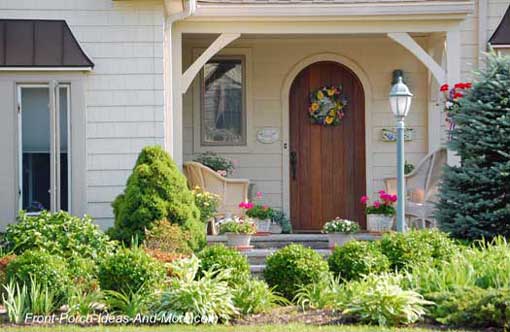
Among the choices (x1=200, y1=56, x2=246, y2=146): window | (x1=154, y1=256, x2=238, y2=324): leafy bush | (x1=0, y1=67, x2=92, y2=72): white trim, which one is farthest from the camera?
(x1=200, y1=56, x2=246, y2=146): window

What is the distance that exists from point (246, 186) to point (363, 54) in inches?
114

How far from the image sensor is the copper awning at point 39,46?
1088 cm

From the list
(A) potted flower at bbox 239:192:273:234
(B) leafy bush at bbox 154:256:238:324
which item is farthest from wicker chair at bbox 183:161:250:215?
(B) leafy bush at bbox 154:256:238:324

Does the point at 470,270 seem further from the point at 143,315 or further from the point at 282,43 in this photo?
the point at 282,43

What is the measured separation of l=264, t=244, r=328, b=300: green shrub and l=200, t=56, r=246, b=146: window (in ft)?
16.8

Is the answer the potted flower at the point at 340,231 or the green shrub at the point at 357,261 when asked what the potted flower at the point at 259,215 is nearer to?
the potted flower at the point at 340,231

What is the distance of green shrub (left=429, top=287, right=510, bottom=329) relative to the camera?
7152mm

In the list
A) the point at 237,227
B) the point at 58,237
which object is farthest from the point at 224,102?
the point at 58,237

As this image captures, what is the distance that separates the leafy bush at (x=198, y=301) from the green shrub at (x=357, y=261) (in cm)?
Result: 142

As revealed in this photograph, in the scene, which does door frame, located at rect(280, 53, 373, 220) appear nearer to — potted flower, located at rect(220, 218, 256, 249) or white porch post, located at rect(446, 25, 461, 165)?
white porch post, located at rect(446, 25, 461, 165)

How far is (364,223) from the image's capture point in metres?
13.7

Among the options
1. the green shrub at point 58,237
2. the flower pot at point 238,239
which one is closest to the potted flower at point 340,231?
the flower pot at point 238,239

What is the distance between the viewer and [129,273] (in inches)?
316

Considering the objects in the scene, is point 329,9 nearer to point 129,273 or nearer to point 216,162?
point 216,162
